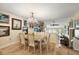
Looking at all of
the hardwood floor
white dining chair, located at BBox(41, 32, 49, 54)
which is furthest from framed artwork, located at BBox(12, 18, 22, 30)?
white dining chair, located at BBox(41, 32, 49, 54)

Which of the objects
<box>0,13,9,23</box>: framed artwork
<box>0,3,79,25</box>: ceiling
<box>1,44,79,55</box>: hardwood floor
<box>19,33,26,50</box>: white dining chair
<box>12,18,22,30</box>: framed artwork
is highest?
<box>0,3,79,25</box>: ceiling

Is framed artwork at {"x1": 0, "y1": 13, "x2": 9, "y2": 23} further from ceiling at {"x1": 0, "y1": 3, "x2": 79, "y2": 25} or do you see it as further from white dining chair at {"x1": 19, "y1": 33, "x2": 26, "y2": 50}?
white dining chair at {"x1": 19, "y1": 33, "x2": 26, "y2": 50}

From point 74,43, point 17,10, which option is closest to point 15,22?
point 17,10

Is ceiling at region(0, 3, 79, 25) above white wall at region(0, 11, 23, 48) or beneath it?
above

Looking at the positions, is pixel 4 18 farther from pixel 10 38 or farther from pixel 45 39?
pixel 45 39

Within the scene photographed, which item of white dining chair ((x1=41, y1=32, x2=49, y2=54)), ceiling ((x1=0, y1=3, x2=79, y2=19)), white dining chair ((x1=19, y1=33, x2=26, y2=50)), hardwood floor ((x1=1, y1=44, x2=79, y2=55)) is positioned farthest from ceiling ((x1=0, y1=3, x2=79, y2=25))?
hardwood floor ((x1=1, y1=44, x2=79, y2=55))

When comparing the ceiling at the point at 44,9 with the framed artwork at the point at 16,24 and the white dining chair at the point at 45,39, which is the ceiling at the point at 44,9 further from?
the white dining chair at the point at 45,39

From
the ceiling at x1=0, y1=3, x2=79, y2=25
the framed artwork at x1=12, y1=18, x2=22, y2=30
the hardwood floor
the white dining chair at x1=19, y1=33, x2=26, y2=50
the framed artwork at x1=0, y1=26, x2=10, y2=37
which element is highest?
the ceiling at x1=0, y1=3, x2=79, y2=25

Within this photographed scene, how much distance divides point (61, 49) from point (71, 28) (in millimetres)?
462

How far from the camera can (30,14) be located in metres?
2.44

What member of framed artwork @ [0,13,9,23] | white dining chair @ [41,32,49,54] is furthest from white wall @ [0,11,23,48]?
white dining chair @ [41,32,49,54]

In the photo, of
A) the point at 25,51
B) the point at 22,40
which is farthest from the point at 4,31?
the point at 25,51

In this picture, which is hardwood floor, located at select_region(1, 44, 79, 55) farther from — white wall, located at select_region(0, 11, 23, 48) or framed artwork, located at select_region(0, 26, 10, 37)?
framed artwork, located at select_region(0, 26, 10, 37)

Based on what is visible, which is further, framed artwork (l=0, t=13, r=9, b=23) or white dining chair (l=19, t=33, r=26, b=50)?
white dining chair (l=19, t=33, r=26, b=50)
